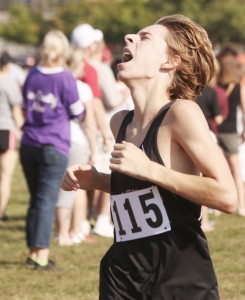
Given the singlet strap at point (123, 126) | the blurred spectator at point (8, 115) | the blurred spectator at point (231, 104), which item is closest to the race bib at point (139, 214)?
the singlet strap at point (123, 126)

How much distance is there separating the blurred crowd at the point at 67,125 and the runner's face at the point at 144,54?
3842 millimetres

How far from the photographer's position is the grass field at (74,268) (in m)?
7.16

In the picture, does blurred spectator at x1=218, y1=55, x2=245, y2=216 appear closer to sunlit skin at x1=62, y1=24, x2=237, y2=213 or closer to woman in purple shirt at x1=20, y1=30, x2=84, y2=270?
woman in purple shirt at x1=20, y1=30, x2=84, y2=270

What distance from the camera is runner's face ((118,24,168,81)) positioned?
12.9ft

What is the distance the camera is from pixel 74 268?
26.8ft

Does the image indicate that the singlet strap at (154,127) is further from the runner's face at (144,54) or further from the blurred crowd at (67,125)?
the blurred crowd at (67,125)

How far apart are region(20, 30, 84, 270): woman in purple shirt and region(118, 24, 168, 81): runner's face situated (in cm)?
384

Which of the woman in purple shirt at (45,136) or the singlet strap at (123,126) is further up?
the singlet strap at (123,126)

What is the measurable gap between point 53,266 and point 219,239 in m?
2.33

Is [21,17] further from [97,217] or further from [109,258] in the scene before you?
[109,258]

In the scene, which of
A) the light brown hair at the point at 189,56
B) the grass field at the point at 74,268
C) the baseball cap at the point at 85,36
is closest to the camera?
the light brown hair at the point at 189,56

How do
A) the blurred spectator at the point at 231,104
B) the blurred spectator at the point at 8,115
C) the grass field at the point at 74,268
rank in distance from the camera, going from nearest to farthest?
the grass field at the point at 74,268, the blurred spectator at the point at 8,115, the blurred spectator at the point at 231,104

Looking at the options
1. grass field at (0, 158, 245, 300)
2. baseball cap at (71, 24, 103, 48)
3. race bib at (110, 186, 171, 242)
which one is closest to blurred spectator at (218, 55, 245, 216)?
grass field at (0, 158, 245, 300)

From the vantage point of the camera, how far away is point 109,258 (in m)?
4.14
